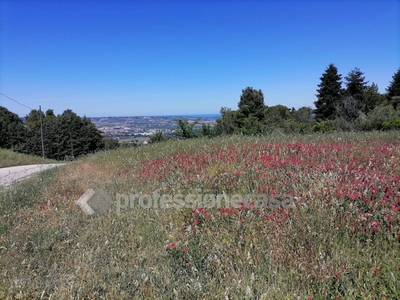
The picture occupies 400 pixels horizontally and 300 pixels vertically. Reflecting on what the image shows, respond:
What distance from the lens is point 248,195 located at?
3.73 metres

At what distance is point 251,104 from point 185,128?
2944 cm

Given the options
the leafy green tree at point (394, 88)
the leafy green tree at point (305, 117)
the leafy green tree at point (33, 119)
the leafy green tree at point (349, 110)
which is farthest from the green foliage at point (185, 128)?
the leafy green tree at point (33, 119)

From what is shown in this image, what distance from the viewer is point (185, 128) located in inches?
535

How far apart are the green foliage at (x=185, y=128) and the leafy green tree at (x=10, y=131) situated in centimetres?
4103

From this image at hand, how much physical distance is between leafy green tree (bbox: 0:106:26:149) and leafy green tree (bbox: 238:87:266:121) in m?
37.1

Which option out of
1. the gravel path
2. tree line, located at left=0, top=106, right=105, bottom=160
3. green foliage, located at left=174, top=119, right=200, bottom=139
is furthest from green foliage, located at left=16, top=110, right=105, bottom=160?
Answer: the gravel path

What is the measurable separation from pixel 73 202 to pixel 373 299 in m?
4.16

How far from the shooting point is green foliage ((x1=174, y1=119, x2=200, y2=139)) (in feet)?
44.3

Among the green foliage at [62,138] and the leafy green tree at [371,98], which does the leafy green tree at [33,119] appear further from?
the leafy green tree at [371,98]

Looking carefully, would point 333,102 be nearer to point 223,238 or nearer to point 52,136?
point 223,238

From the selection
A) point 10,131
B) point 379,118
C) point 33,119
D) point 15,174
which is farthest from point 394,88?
point 33,119

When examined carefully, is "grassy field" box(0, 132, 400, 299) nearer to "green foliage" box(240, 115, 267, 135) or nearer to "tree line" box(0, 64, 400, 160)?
"green foliage" box(240, 115, 267, 135)

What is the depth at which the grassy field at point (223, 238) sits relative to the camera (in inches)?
86.6

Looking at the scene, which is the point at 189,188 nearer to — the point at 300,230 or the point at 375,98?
the point at 300,230
